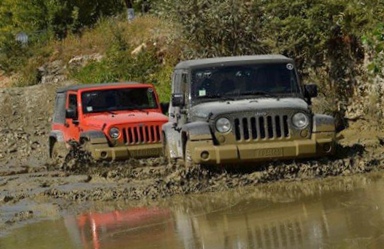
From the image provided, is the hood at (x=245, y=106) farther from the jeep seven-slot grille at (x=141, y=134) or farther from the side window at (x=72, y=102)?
the side window at (x=72, y=102)

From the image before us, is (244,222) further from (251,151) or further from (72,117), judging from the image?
(72,117)

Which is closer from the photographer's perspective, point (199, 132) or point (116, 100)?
point (199, 132)

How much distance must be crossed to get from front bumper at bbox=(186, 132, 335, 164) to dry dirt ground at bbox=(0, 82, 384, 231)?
277 millimetres

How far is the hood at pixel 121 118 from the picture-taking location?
1567cm

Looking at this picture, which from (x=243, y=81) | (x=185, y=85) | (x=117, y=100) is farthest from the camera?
(x=117, y=100)

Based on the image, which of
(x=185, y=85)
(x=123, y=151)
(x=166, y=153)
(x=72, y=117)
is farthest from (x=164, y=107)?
(x=185, y=85)

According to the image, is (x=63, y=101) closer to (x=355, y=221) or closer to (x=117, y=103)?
(x=117, y=103)

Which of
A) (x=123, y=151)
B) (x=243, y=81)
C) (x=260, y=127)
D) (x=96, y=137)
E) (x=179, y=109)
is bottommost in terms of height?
(x=123, y=151)

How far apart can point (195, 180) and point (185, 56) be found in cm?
1078

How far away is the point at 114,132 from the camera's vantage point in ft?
51.1

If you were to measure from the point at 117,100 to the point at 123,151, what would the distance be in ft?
5.55

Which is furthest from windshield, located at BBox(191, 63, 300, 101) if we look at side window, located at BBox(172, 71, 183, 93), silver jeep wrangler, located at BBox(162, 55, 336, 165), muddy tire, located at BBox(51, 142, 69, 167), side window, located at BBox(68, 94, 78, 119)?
muddy tire, located at BBox(51, 142, 69, 167)

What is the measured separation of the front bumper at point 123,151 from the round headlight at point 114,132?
21 cm

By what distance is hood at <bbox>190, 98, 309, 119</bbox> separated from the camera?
39.5ft
